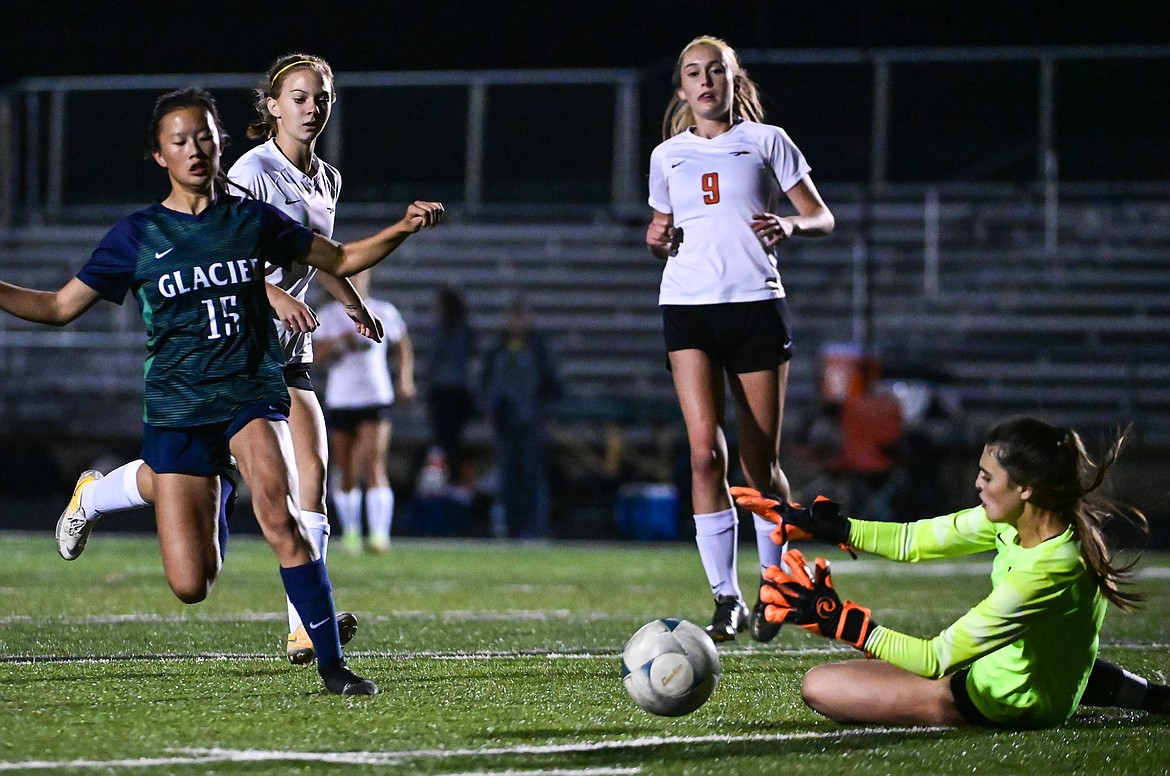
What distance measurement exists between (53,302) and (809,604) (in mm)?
2389

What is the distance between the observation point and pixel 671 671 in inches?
175

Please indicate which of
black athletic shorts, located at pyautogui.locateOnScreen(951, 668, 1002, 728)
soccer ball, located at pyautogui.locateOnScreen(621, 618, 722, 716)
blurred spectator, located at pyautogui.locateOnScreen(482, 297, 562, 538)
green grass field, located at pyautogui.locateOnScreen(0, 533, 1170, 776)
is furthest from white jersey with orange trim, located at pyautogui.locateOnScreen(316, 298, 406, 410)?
black athletic shorts, located at pyautogui.locateOnScreen(951, 668, 1002, 728)

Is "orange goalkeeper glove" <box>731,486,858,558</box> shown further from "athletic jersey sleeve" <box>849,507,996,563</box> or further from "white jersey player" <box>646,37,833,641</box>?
"white jersey player" <box>646,37,833,641</box>

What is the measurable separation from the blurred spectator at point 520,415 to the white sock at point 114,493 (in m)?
9.06

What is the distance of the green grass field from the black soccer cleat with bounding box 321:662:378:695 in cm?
8

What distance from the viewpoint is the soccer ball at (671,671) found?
4.43 m

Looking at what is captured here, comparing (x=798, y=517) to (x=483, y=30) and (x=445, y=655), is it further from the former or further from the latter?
(x=483, y=30)

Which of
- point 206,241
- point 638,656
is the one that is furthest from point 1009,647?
point 206,241

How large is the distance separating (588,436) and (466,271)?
379cm

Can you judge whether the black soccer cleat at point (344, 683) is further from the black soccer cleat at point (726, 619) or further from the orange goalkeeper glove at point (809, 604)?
the black soccer cleat at point (726, 619)

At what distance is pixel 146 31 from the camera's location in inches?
834

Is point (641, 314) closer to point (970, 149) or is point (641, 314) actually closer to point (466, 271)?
point (466, 271)

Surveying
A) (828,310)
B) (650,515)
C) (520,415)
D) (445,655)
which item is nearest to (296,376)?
(445,655)

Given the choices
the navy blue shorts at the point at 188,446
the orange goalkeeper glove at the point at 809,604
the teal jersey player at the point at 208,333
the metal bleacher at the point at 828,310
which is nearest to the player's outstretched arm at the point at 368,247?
the teal jersey player at the point at 208,333
